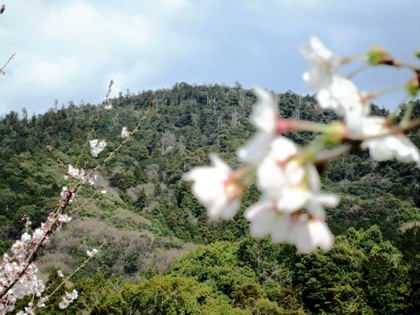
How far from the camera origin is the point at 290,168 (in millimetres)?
501

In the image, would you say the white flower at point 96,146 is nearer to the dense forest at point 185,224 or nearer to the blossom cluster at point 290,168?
the dense forest at point 185,224

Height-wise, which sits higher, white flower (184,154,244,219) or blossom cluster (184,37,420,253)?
blossom cluster (184,37,420,253)

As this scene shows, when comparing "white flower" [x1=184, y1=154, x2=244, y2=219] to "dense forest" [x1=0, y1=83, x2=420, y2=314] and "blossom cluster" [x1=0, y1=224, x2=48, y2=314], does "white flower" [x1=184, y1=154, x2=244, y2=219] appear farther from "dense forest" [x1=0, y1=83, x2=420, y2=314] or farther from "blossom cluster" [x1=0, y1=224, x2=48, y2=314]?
"blossom cluster" [x1=0, y1=224, x2=48, y2=314]

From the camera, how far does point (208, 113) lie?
81938 mm

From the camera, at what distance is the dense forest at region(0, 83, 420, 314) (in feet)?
70.8

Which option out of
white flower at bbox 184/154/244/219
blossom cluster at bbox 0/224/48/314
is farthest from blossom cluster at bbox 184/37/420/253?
blossom cluster at bbox 0/224/48/314

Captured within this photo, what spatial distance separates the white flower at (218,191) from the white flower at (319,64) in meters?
0.18

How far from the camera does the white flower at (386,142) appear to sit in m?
0.56

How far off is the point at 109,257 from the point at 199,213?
17401mm

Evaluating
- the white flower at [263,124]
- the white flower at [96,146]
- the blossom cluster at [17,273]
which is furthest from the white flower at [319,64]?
the white flower at [96,146]

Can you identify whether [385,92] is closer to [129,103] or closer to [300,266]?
[300,266]

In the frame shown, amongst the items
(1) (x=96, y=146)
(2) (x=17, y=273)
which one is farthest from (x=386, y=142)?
(1) (x=96, y=146)

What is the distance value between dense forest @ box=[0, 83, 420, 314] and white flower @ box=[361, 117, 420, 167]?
57 mm

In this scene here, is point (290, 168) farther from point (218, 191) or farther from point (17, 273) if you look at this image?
point (17, 273)
